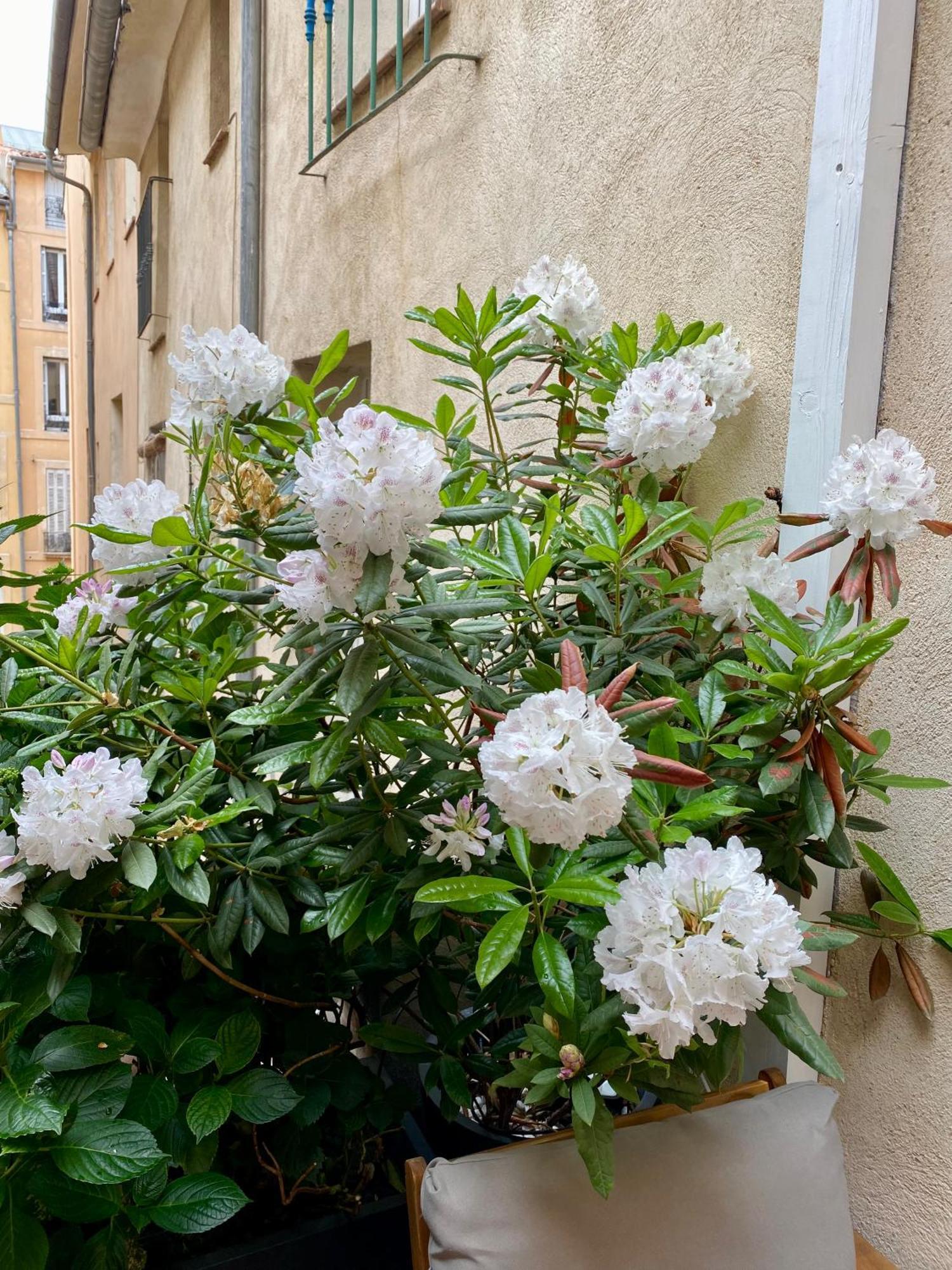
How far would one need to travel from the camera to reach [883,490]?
106cm

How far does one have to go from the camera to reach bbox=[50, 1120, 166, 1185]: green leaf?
3.05ft

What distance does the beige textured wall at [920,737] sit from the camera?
1178mm

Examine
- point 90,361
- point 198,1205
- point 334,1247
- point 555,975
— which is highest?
point 90,361

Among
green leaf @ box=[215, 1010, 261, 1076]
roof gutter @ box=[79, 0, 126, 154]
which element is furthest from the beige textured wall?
roof gutter @ box=[79, 0, 126, 154]

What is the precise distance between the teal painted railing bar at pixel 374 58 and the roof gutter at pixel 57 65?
500cm

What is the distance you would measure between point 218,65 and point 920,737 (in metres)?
5.72

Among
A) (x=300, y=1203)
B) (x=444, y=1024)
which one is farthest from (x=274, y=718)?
(x=300, y=1203)

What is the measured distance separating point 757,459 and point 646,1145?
96cm

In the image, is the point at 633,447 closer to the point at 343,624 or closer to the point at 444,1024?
the point at 343,624

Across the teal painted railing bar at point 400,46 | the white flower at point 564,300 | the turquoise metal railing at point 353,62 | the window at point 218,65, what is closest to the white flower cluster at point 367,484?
the white flower at point 564,300

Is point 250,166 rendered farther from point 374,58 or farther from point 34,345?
point 34,345

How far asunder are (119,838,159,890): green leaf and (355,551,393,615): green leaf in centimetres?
35

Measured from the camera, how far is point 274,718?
3.36 feet

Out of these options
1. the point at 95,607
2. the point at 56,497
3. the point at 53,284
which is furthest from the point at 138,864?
the point at 53,284
